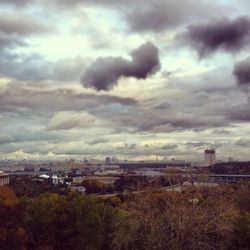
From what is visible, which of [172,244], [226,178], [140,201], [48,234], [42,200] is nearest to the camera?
[172,244]

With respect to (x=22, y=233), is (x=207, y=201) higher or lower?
higher

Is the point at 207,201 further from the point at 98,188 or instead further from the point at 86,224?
the point at 98,188

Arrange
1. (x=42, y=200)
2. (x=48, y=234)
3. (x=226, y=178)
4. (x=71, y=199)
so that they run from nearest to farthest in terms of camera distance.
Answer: (x=48, y=234) → (x=42, y=200) → (x=71, y=199) → (x=226, y=178)

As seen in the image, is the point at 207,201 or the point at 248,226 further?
the point at 248,226

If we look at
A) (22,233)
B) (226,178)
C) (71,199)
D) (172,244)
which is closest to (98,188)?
(226,178)

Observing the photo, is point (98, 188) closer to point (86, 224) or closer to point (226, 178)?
point (226, 178)

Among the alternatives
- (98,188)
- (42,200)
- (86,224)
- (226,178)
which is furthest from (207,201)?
(226,178)
